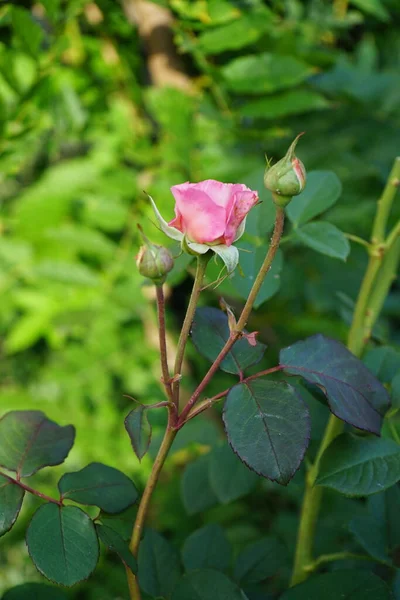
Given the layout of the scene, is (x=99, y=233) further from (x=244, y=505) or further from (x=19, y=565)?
(x=19, y=565)

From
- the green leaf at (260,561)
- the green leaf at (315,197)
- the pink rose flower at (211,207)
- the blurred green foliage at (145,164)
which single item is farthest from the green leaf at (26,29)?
the green leaf at (260,561)

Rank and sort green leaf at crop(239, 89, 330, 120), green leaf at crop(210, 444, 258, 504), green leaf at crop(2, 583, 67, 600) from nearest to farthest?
green leaf at crop(2, 583, 67, 600), green leaf at crop(210, 444, 258, 504), green leaf at crop(239, 89, 330, 120)

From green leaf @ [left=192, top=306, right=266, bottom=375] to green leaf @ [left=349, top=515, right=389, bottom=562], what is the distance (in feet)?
0.52

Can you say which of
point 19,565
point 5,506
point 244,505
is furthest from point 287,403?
point 19,565

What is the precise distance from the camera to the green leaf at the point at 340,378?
1.32ft

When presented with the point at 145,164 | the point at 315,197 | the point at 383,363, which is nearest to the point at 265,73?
the point at 145,164

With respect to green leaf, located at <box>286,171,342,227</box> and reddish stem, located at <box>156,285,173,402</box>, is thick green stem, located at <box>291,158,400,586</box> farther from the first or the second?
reddish stem, located at <box>156,285,173,402</box>

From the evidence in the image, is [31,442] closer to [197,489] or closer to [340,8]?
[197,489]

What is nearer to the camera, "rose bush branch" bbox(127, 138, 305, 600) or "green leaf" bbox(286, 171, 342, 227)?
"rose bush branch" bbox(127, 138, 305, 600)

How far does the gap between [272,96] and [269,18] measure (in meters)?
0.11

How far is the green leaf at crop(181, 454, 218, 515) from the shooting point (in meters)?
0.63

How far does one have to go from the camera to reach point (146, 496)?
0.40 meters

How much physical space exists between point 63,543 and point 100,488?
57 millimetres

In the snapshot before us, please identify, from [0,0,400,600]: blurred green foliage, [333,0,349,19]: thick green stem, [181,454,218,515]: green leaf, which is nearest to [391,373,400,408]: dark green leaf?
[181,454,218,515]: green leaf
